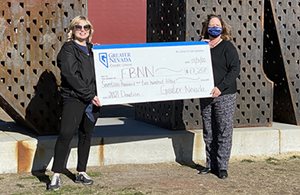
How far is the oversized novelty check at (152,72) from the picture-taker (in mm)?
6602

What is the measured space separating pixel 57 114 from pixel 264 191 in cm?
263

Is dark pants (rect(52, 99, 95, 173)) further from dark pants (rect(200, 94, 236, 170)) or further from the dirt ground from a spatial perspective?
dark pants (rect(200, 94, 236, 170))

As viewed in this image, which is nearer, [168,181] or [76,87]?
[76,87]

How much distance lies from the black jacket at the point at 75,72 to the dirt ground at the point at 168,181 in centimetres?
100

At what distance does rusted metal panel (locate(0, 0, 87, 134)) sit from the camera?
24.2ft

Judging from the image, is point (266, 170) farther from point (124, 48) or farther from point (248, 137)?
point (124, 48)

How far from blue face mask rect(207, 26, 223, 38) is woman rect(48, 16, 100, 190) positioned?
1302 mm

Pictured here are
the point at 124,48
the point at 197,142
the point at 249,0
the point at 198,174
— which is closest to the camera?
the point at 124,48

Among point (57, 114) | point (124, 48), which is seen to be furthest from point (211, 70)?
point (57, 114)

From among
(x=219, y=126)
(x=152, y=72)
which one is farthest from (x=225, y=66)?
(x=152, y=72)

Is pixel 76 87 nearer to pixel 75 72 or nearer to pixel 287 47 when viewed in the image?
pixel 75 72

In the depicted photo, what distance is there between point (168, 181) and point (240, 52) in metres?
2.49

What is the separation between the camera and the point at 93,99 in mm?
6375

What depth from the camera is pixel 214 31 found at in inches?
267
